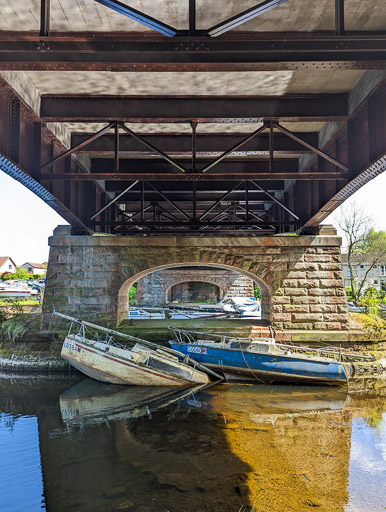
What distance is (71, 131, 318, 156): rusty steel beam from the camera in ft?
32.0

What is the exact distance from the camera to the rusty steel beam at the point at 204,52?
4.05m

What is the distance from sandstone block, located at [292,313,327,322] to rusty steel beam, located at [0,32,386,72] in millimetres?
11449

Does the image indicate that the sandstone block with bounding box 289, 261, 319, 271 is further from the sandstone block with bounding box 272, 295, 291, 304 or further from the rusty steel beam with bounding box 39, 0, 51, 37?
the rusty steel beam with bounding box 39, 0, 51, 37

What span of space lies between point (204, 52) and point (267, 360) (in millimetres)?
11685

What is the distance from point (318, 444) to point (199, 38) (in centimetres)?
875

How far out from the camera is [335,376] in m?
13.4

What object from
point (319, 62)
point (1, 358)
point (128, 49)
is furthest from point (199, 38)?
point (1, 358)

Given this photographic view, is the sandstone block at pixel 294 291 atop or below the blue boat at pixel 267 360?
atop

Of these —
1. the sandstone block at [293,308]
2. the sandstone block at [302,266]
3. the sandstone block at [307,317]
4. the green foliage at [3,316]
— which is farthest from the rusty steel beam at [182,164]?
the green foliage at [3,316]

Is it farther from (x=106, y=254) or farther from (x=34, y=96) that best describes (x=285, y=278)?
(x=34, y=96)

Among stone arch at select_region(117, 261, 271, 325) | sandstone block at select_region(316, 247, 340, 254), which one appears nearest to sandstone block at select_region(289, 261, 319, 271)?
sandstone block at select_region(316, 247, 340, 254)

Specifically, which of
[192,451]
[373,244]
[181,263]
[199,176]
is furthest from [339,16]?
[373,244]

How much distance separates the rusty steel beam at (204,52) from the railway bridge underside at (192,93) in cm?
1

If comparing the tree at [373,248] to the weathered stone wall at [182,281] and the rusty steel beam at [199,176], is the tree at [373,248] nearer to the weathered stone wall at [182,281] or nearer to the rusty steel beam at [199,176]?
the weathered stone wall at [182,281]
